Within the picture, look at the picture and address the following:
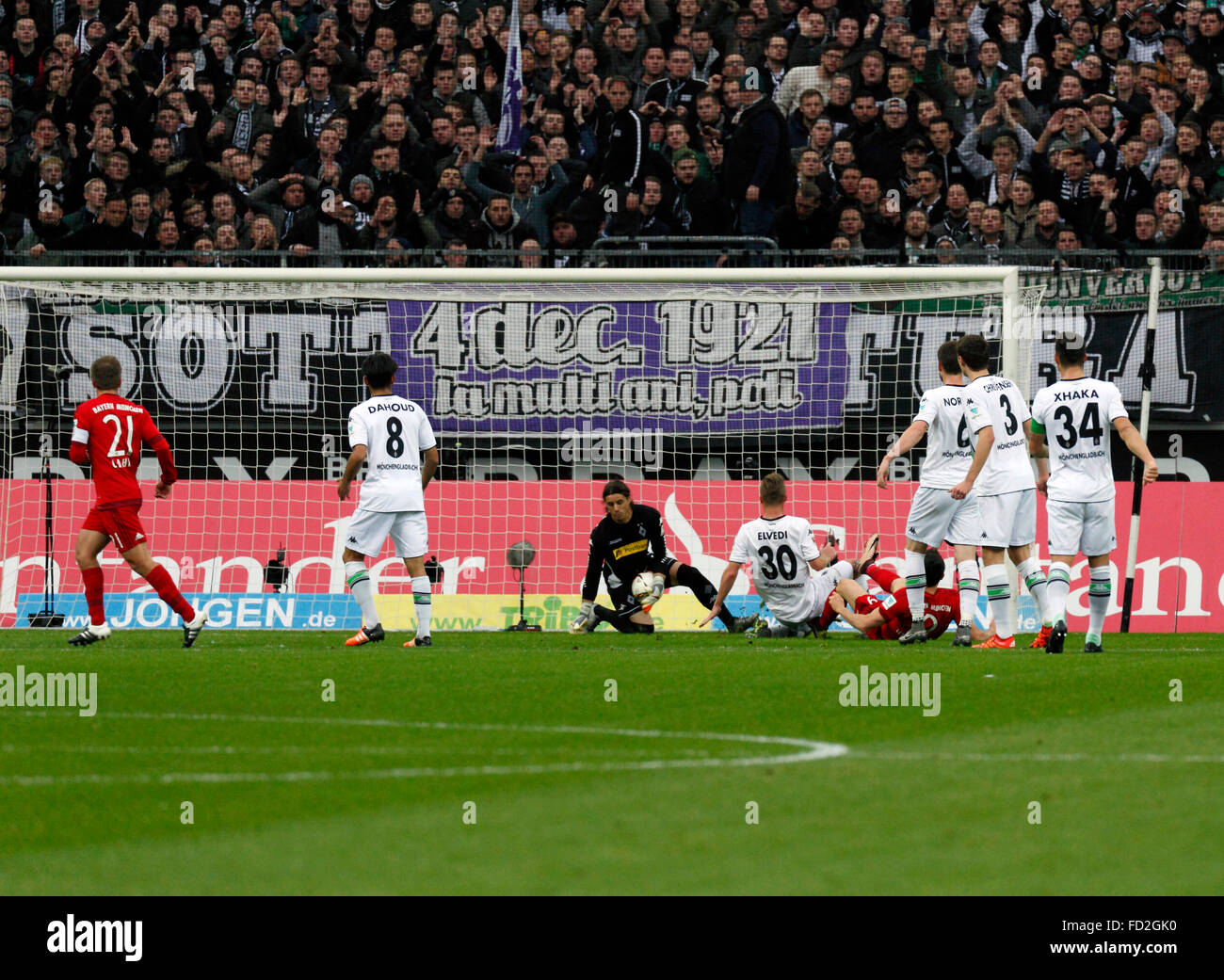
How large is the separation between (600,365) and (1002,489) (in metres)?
5.08

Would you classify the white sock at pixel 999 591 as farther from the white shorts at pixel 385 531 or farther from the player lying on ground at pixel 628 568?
the white shorts at pixel 385 531

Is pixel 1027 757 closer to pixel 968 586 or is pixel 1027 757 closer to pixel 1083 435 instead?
pixel 1083 435

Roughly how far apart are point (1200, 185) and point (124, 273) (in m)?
11.0

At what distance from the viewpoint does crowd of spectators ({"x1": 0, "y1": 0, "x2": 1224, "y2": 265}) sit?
16875 millimetres

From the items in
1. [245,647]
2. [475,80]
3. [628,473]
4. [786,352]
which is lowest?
[245,647]

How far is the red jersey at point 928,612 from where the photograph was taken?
1279 centimetres

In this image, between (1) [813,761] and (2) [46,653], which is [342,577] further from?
(1) [813,761]

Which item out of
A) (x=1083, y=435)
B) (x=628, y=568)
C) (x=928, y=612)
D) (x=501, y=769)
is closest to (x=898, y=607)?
(x=928, y=612)

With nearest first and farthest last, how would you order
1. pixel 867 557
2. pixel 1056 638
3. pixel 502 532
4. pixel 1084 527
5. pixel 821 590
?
pixel 1056 638, pixel 1084 527, pixel 867 557, pixel 821 590, pixel 502 532

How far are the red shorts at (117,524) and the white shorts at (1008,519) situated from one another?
6214mm

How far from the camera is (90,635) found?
11820 millimetres

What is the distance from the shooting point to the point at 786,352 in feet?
51.2
